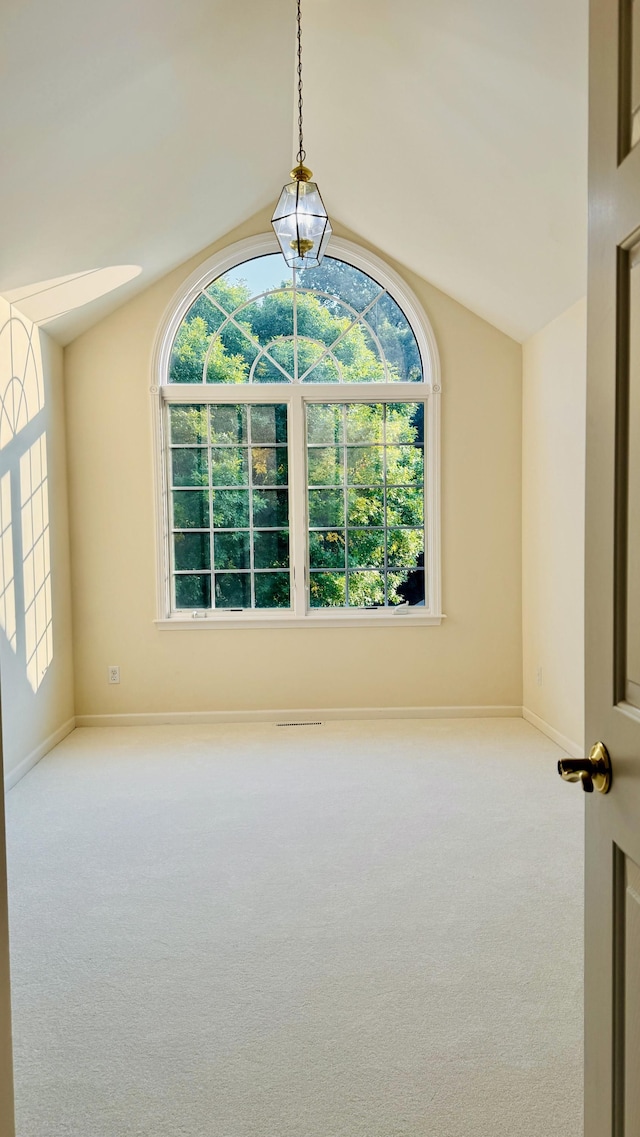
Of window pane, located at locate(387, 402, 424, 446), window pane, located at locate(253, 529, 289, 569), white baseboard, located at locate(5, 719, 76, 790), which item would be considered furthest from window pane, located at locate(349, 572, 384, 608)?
white baseboard, located at locate(5, 719, 76, 790)

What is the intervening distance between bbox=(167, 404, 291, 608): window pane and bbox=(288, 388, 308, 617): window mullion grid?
6 cm

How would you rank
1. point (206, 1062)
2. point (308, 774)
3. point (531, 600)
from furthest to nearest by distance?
point (531, 600)
point (308, 774)
point (206, 1062)

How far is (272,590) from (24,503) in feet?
5.85

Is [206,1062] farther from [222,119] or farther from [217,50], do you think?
[222,119]

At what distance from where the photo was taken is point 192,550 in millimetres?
5398

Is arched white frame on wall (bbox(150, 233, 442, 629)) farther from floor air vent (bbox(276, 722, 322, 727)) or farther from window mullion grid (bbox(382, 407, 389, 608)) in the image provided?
floor air vent (bbox(276, 722, 322, 727))

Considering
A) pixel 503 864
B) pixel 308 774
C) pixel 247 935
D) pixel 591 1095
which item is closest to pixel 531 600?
pixel 308 774

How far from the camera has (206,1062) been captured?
1.92 meters

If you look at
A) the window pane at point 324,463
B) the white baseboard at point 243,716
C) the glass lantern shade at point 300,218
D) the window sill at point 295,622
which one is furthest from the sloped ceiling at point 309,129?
the white baseboard at point 243,716

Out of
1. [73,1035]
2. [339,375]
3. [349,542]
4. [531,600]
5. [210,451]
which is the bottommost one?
[73,1035]

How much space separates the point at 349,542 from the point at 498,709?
5.18 ft

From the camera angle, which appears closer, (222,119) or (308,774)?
(222,119)

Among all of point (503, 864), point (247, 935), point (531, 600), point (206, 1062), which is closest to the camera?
point (206, 1062)

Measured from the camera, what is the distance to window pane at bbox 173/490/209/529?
538 cm
